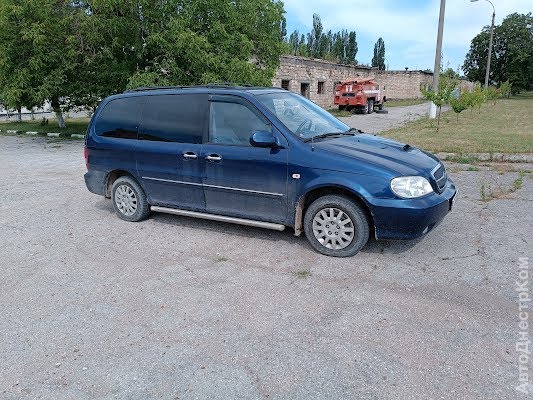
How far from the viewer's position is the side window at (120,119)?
19.6 ft

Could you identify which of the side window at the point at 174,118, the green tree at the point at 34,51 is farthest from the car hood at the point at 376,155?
the green tree at the point at 34,51

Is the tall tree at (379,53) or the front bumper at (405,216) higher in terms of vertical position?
the tall tree at (379,53)

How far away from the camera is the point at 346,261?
472 cm

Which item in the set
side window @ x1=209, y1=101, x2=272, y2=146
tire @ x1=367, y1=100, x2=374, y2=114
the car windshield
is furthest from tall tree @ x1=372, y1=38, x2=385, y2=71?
side window @ x1=209, y1=101, x2=272, y2=146

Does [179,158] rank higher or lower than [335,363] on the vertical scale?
higher

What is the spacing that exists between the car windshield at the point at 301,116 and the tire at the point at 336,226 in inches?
31.8

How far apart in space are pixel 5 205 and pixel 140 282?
4.25m

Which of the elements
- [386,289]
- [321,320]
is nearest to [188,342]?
[321,320]

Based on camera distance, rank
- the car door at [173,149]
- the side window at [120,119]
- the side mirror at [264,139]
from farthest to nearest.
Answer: the side window at [120,119]
the car door at [173,149]
the side mirror at [264,139]

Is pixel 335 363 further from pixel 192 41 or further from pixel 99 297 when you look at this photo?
pixel 192 41

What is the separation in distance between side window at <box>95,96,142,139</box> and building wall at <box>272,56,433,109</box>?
1624 cm

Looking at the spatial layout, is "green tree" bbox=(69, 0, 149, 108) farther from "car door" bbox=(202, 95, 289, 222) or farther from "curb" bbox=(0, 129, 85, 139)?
"car door" bbox=(202, 95, 289, 222)

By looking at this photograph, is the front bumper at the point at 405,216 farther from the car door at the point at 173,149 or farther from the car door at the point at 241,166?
the car door at the point at 173,149

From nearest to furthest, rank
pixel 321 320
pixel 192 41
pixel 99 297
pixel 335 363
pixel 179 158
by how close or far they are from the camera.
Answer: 1. pixel 335 363
2. pixel 321 320
3. pixel 99 297
4. pixel 179 158
5. pixel 192 41
